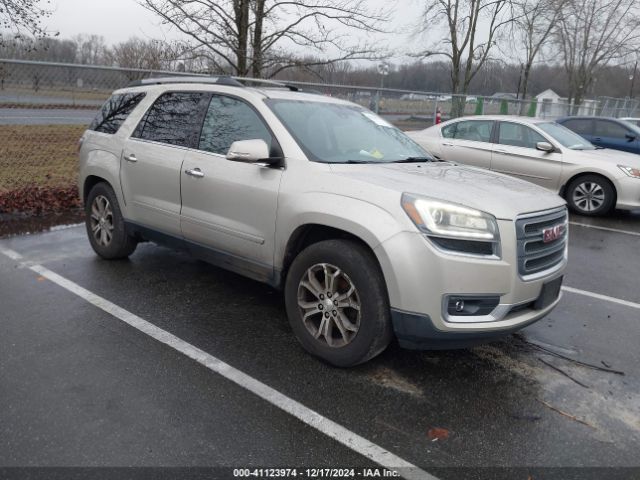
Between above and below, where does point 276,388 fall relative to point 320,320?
below

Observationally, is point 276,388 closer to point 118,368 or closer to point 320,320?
point 320,320

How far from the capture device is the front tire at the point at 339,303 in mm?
3261

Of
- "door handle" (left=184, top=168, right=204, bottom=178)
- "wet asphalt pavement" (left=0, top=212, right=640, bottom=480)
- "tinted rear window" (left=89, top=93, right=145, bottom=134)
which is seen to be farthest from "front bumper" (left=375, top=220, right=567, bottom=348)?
"tinted rear window" (left=89, top=93, right=145, bottom=134)

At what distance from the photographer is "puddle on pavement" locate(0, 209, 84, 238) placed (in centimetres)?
668

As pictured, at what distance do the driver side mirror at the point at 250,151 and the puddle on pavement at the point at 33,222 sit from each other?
4.18m

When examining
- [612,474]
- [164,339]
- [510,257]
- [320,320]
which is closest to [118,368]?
[164,339]

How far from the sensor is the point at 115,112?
5.44 m

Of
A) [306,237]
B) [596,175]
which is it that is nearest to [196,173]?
[306,237]

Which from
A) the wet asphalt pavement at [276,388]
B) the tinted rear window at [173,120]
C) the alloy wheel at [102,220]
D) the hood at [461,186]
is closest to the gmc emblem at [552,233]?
the hood at [461,186]

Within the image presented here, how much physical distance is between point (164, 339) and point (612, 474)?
2841 mm

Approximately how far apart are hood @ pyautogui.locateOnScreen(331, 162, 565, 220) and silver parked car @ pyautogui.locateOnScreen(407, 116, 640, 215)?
5705 mm

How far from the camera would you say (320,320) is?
12.0 feet

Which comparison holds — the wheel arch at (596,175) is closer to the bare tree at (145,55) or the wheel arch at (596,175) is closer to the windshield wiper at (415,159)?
the windshield wiper at (415,159)

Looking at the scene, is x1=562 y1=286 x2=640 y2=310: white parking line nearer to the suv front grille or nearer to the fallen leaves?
the suv front grille
